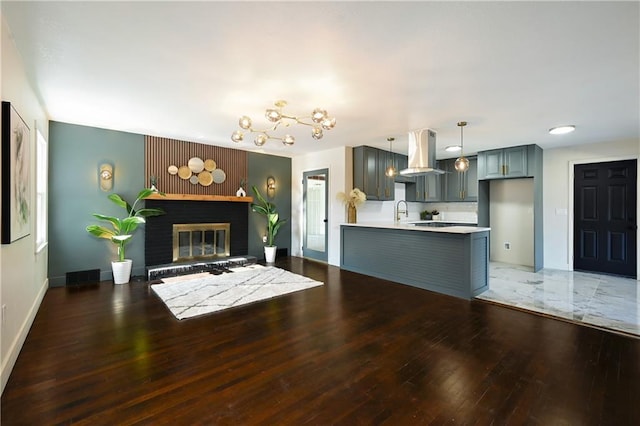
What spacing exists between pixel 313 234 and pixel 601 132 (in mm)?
5273

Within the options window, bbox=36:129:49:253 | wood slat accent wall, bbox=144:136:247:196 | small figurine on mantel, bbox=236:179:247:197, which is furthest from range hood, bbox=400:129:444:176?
window, bbox=36:129:49:253

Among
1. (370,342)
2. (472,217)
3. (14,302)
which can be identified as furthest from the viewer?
(472,217)

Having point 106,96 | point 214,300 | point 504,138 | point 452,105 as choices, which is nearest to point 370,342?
point 214,300

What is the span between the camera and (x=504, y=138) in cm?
500

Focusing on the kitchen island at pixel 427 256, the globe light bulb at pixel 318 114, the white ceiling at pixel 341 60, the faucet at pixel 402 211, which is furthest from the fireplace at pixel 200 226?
the globe light bulb at pixel 318 114

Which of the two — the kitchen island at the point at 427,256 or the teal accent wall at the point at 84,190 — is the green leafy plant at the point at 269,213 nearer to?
the kitchen island at the point at 427,256

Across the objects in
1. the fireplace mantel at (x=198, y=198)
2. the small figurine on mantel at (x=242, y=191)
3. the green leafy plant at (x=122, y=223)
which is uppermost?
the small figurine on mantel at (x=242, y=191)

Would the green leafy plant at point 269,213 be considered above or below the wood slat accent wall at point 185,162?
below

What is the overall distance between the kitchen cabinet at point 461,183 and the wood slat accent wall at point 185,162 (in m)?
4.77

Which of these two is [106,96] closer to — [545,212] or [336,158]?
[336,158]

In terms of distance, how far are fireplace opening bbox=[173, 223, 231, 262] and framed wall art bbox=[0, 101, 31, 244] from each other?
293cm

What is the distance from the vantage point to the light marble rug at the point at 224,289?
3.44 m

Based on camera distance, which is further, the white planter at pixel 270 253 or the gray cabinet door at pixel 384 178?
the white planter at pixel 270 253

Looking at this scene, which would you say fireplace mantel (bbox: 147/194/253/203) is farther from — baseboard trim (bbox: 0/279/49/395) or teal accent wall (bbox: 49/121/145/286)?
baseboard trim (bbox: 0/279/49/395)
